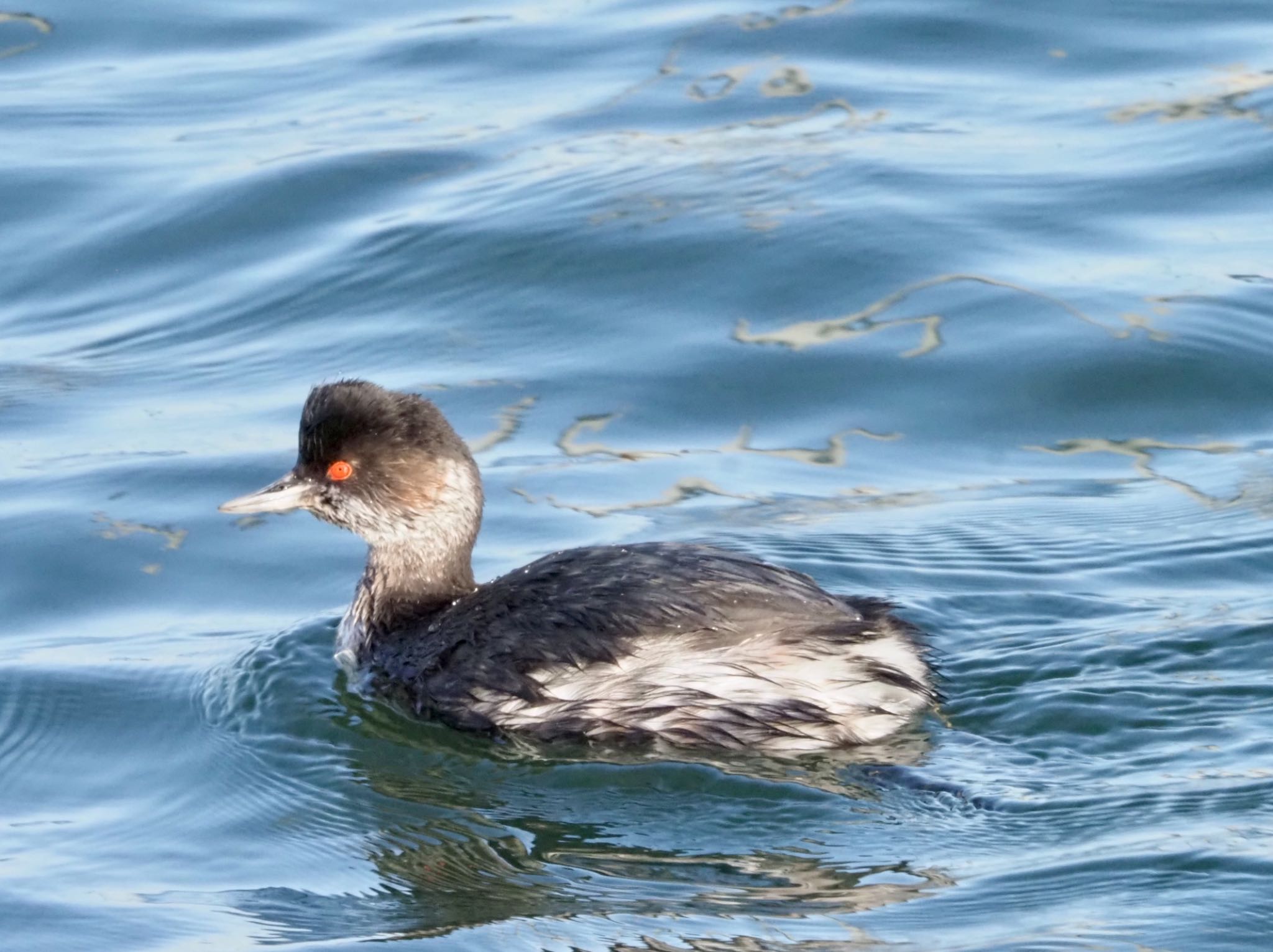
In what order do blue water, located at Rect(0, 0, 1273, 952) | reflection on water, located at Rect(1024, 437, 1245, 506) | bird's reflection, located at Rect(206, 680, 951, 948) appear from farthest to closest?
reflection on water, located at Rect(1024, 437, 1245, 506), blue water, located at Rect(0, 0, 1273, 952), bird's reflection, located at Rect(206, 680, 951, 948)

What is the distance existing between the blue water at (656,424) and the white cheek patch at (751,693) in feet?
0.36

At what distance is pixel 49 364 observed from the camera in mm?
9695

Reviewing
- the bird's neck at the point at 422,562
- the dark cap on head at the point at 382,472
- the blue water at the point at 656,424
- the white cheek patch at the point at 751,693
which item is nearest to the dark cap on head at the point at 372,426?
the dark cap on head at the point at 382,472

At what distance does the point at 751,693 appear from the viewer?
596cm

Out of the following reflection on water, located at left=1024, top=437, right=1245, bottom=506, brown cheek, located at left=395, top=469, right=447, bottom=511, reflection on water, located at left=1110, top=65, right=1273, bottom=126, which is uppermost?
reflection on water, located at left=1110, top=65, right=1273, bottom=126

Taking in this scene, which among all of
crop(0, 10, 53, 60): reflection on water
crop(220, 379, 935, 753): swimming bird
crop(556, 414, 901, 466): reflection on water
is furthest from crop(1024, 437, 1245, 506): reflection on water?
crop(0, 10, 53, 60): reflection on water

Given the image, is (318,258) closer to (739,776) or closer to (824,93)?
(824,93)

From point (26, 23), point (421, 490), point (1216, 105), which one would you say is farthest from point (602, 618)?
point (26, 23)

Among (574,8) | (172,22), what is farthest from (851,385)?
(172,22)

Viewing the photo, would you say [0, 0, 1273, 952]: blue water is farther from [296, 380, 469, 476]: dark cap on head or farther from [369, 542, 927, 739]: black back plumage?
[296, 380, 469, 476]: dark cap on head

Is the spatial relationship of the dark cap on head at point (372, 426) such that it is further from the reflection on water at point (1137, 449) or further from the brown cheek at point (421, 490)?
the reflection on water at point (1137, 449)

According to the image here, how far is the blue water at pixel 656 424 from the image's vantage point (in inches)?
213

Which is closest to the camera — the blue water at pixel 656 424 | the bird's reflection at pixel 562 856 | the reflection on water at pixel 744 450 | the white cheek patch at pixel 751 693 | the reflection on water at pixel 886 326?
the bird's reflection at pixel 562 856

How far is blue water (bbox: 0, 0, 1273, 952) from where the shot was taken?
5.41 m
